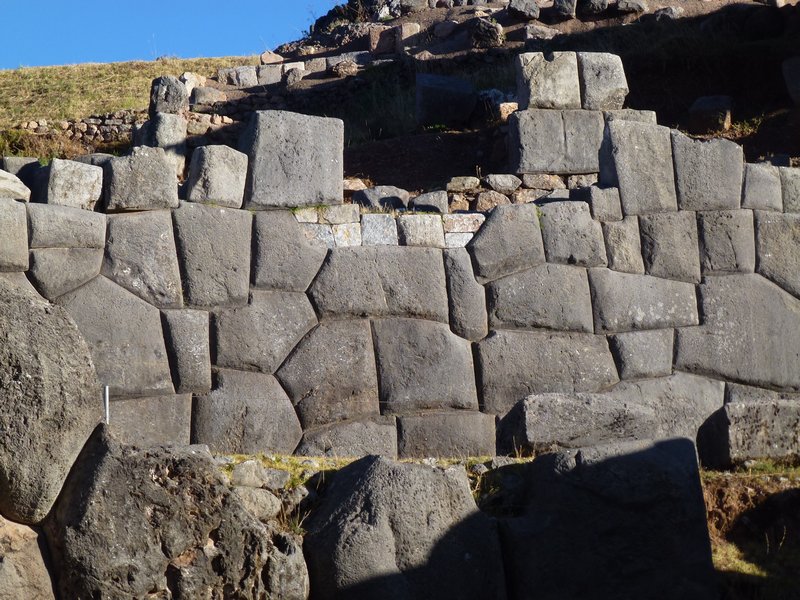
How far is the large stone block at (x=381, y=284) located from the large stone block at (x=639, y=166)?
5.86 ft

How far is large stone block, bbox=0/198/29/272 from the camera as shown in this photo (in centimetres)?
930

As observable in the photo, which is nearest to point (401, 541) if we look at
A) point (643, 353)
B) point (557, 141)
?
point (643, 353)

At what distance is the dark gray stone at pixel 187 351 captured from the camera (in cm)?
983

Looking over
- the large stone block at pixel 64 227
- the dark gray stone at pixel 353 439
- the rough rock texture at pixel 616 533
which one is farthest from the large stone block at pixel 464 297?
the rough rock texture at pixel 616 533

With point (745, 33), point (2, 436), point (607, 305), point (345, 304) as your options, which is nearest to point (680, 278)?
point (607, 305)

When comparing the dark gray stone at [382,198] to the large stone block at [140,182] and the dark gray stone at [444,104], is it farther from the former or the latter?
the dark gray stone at [444,104]

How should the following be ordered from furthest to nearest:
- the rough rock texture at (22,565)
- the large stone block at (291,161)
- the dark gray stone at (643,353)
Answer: the dark gray stone at (643,353) < the large stone block at (291,161) < the rough rock texture at (22,565)

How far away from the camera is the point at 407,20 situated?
2495 cm

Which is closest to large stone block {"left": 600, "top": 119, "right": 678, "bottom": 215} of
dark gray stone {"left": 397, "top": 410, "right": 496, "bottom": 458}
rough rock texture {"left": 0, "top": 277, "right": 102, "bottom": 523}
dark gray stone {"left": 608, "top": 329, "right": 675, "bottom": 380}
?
dark gray stone {"left": 608, "top": 329, "right": 675, "bottom": 380}

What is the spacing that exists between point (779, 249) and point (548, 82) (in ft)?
9.13

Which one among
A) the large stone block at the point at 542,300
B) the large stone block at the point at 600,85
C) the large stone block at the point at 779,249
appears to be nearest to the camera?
the large stone block at the point at 542,300

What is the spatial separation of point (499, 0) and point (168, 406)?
1684 centimetres

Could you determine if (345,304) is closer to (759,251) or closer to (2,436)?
(759,251)

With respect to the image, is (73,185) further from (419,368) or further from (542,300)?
(542,300)
